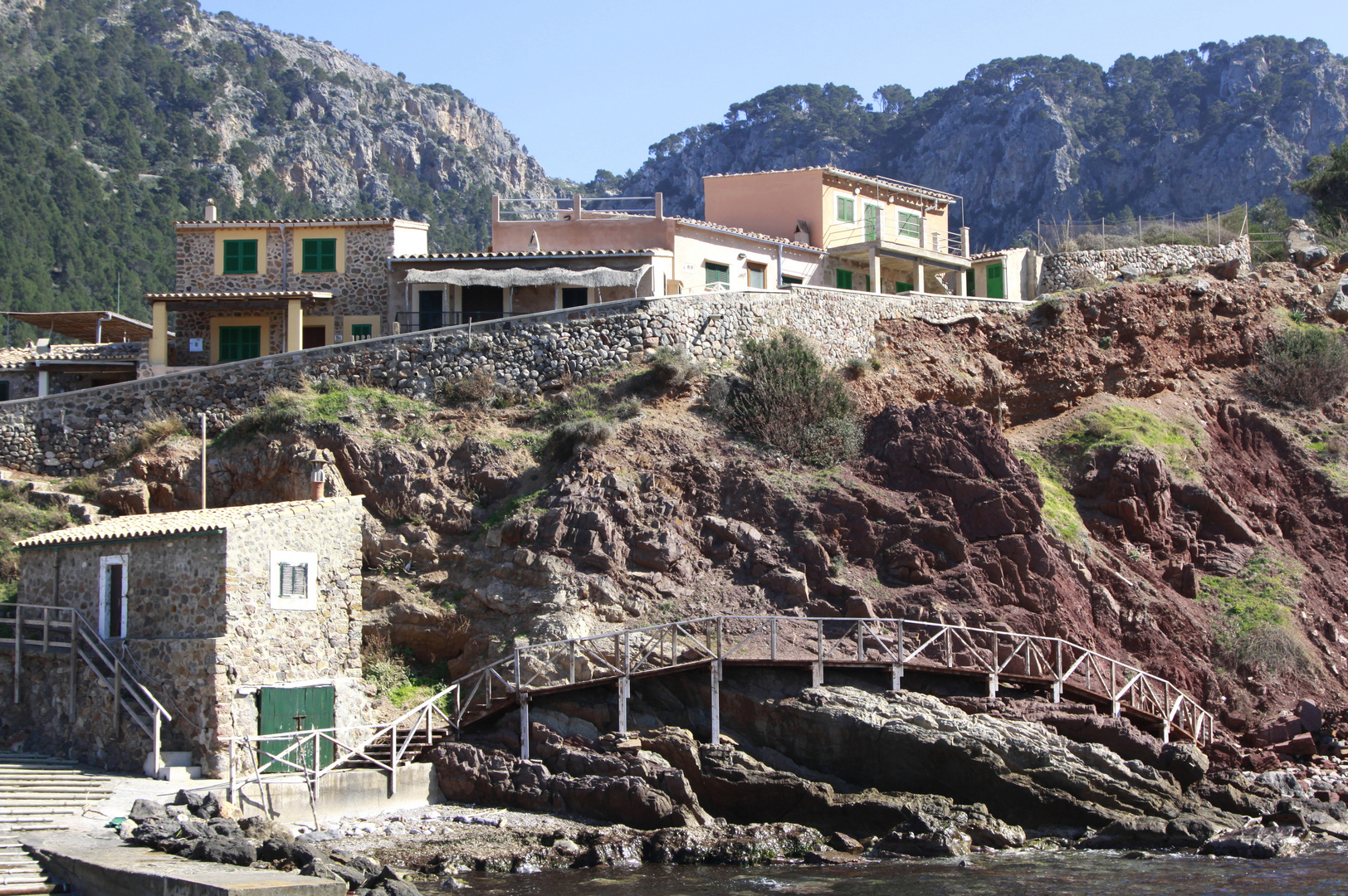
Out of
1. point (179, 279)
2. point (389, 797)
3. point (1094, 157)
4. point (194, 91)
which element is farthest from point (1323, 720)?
point (194, 91)

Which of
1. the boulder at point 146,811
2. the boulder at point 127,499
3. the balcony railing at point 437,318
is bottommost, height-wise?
the boulder at point 146,811

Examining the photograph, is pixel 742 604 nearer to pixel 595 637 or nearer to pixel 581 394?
pixel 595 637

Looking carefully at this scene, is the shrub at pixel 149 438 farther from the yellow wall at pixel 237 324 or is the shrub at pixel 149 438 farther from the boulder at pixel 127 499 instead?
the yellow wall at pixel 237 324

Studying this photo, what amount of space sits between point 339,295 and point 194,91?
212 ft

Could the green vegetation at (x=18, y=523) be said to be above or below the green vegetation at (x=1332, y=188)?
below

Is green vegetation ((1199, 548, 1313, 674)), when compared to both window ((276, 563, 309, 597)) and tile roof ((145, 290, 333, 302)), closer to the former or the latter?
window ((276, 563, 309, 597))

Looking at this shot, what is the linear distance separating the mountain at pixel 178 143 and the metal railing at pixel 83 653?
37.9 m

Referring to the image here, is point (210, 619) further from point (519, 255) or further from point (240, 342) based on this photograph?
point (519, 255)

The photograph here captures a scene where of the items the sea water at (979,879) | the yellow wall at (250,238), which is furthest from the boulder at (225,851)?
the yellow wall at (250,238)

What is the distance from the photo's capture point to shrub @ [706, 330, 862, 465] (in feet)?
103

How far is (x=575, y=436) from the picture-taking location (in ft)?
97.6

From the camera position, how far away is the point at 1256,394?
3900 cm

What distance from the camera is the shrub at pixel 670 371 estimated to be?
31922mm

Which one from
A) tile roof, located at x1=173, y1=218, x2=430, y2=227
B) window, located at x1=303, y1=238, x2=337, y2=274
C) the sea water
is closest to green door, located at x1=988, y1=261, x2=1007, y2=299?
tile roof, located at x1=173, y1=218, x2=430, y2=227
